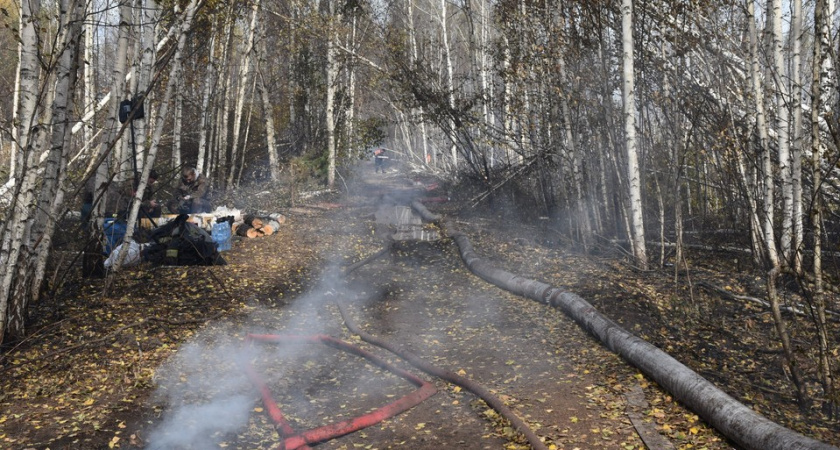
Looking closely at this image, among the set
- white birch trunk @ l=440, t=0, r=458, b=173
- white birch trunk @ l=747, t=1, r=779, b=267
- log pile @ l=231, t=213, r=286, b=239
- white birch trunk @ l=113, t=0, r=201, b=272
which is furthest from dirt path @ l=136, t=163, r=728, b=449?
white birch trunk @ l=440, t=0, r=458, b=173

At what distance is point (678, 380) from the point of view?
17.6ft

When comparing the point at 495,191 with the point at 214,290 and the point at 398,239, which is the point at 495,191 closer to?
the point at 398,239

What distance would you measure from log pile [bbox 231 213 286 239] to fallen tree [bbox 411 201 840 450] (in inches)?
221

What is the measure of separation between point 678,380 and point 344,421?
2.74 m

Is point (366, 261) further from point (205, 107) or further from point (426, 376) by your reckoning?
point (205, 107)

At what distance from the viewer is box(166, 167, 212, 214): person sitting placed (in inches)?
485

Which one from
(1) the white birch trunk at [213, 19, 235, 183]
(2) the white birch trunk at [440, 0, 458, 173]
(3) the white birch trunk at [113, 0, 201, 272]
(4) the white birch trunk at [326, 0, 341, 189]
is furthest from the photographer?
(4) the white birch trunk at [326, 0, 341, 189]

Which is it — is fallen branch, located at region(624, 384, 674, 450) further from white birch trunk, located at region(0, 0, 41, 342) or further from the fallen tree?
white birch trunk, located at region(0, 0, 41, 342)

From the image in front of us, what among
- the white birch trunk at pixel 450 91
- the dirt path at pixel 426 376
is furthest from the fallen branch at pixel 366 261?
the white birch trunk at pixel 450 91

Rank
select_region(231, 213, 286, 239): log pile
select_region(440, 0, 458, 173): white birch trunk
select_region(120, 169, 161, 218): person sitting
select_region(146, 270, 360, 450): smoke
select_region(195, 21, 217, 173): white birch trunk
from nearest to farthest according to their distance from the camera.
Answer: select_region(146, 270, 360, 450): smoke
select_region(120, 169, 161, 218): person sitting
select_region(231, 213, 286, 239): log pile
select_region(440, 0, 458, 173): white birch trunk
select_region(195, 21, 217, 173): white birch trunk

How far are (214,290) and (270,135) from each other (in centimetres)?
A: 1268

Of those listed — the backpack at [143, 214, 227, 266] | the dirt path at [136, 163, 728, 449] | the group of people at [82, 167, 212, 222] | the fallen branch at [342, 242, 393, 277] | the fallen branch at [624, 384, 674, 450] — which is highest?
the group of people at [82, 167, 212, 222]

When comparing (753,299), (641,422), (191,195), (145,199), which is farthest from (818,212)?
(191,195)

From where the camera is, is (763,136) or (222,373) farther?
(763,136)
